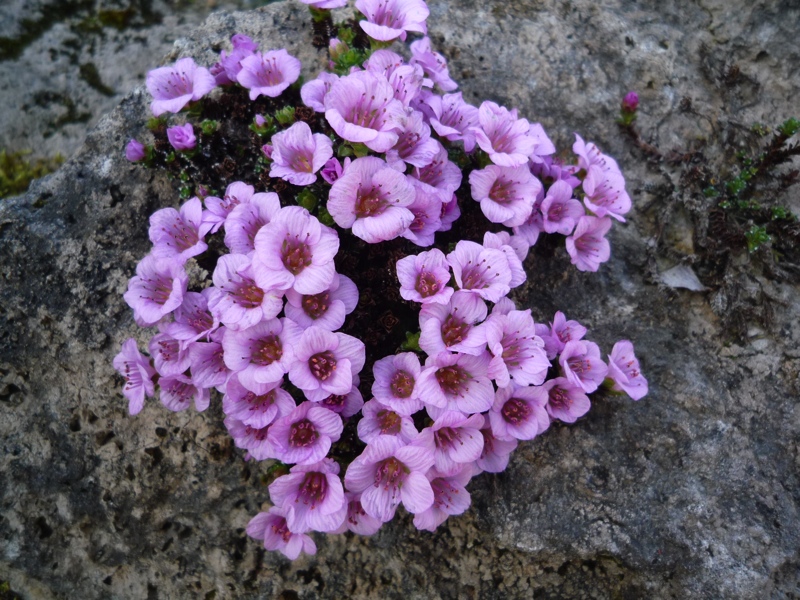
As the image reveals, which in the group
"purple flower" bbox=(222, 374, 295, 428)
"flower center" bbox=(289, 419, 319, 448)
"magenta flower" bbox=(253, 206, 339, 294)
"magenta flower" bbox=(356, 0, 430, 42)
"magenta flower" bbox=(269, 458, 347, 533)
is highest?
"magenta flower" bbox=(356, 0, 430, 42)

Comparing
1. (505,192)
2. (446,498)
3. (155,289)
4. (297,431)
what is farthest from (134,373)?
(505,192)

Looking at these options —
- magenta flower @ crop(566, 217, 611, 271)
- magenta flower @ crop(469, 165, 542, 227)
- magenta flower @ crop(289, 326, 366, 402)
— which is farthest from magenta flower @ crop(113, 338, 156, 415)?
magenta flower @ crop(566, 217, 611, 271)

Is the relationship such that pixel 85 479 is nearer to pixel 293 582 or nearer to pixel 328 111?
pixel 293 582

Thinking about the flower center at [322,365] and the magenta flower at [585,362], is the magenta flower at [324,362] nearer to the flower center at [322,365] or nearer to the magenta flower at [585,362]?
the flower center at [322,365]

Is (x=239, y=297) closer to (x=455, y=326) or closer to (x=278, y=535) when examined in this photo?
(x=455, y=326)

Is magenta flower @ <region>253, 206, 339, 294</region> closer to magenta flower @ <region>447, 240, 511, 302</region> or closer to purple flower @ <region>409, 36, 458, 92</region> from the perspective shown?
magenta flower @ <region>447, 240, 511, 302</region>

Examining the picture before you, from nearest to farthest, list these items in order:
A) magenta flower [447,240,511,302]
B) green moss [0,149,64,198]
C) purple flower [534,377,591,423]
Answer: magenta flower [447,240,511,302] → purple flower [534,377,591,423] → green moss [0,149,64,198]

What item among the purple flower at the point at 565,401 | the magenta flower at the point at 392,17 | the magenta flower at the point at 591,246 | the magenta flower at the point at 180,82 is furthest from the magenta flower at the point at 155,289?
the magenta flower at the point at 591,246
